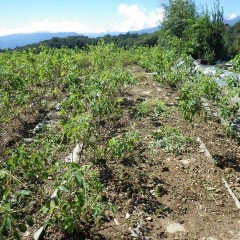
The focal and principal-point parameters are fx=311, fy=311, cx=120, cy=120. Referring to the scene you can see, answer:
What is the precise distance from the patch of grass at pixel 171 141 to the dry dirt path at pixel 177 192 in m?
0.13

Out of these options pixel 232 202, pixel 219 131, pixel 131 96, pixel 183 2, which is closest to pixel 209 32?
pixel 183 2

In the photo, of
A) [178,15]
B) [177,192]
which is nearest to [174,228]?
[177,192]

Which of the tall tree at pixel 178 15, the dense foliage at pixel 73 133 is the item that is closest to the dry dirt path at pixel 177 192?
the dense foliage at pixel 73 133

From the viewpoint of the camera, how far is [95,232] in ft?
11.3

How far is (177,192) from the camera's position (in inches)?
167

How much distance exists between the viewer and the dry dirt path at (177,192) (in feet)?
11.7

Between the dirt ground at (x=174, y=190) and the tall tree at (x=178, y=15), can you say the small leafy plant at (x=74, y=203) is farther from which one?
the tall tree at (x=178, y=15)

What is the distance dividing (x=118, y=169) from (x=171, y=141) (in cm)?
136

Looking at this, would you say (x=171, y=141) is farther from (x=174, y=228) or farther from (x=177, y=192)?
(x=174, y=228)

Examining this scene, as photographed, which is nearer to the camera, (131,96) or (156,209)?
(156,209)

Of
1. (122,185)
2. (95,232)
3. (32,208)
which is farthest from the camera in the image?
(122,185)

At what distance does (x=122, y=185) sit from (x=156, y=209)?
0.66m

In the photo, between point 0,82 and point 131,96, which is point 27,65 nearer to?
point 0,82

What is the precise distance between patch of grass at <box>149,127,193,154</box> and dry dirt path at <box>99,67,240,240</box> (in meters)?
0.13
